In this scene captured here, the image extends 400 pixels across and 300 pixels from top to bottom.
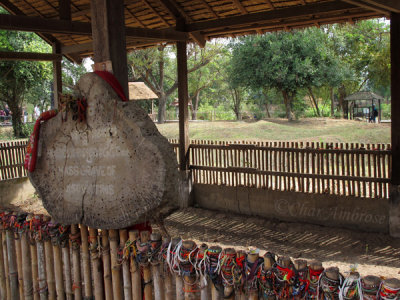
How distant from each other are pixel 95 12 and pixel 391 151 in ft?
17.6

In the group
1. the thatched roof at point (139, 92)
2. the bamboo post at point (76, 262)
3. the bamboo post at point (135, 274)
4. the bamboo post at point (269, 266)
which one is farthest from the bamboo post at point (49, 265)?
the thatched roof at point (139, 92)

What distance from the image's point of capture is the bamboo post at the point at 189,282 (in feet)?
8.21

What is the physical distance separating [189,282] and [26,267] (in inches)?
68.5

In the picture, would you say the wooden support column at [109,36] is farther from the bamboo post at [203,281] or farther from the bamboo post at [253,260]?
the bamboo post at [253,260]

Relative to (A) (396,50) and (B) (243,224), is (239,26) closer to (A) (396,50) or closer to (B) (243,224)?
(A) (396,50)

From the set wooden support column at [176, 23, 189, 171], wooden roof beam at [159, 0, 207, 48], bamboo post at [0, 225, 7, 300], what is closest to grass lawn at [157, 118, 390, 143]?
wooden support column at [176, 23, 189, 171]

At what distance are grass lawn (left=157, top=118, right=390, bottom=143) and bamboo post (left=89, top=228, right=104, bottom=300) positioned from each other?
12.9 m

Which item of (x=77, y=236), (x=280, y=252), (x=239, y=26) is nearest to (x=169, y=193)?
(x=77, y=236)

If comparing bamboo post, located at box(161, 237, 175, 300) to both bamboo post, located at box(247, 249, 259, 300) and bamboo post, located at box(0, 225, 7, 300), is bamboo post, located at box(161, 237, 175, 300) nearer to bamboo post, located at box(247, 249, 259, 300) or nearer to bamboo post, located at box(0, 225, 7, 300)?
bamboo post, located at box(247, 249, 259, 300)

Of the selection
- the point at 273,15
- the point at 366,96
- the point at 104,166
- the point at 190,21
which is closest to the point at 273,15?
the point at 273,15

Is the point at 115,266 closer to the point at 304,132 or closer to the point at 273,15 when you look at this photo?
the point at 273,15

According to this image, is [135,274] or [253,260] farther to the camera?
[135,274]

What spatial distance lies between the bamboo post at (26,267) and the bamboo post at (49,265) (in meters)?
0.22

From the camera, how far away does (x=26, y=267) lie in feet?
11.4
